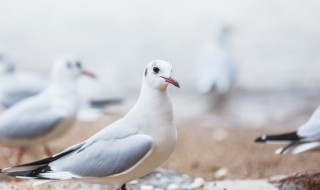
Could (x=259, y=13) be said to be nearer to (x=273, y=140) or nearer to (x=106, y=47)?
(x=106, y=47)

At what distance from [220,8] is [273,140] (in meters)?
4.44

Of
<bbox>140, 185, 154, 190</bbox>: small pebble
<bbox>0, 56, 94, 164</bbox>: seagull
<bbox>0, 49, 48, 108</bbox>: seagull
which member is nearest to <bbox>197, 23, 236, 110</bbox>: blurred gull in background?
<bbox>0, 49, 48, 108</bbox>: seagull

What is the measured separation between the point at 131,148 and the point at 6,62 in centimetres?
285

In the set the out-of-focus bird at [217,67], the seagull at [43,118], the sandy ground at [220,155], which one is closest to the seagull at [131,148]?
the sandy ground at [220,155]

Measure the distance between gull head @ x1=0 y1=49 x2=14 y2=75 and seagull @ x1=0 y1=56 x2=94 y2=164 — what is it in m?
1.39

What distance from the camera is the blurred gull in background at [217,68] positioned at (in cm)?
554

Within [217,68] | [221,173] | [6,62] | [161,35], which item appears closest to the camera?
[221,173]

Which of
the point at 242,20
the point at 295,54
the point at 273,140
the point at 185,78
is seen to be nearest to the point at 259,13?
the point at 242,20

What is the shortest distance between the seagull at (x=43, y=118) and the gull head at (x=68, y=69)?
27mm

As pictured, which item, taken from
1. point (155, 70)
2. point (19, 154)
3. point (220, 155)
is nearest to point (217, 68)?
point (220, 155)

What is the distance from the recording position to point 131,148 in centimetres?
247

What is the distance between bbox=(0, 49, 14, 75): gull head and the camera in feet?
16.7

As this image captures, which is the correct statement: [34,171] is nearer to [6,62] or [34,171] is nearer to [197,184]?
[197,184]

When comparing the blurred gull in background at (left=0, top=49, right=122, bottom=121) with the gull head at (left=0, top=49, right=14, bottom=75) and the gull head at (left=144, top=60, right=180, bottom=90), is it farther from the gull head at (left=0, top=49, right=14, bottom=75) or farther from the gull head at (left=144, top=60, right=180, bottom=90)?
the gull head at (left=144, top=60, right=180, bottom=90)
